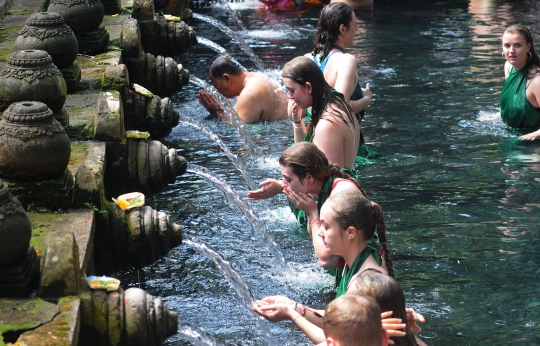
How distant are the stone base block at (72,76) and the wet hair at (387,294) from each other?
15.3ft

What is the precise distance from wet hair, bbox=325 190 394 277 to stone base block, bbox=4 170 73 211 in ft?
6.82

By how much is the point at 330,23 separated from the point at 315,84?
161cm

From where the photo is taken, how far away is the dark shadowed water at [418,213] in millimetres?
5926

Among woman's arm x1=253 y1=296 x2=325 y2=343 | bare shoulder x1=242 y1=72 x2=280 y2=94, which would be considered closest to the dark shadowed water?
bare shoulder x1=242 y1=72 x2=280 y2=94

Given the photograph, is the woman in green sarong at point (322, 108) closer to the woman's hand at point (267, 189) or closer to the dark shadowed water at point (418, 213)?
the woman's hand at point (267, 189)

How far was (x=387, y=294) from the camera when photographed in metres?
3.88

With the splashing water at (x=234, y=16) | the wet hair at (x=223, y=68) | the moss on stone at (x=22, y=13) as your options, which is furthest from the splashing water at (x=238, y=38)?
the moss on stone at (x=22, y=13)

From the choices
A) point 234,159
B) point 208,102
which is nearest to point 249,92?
point 208,102

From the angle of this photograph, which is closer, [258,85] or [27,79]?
[27,79]

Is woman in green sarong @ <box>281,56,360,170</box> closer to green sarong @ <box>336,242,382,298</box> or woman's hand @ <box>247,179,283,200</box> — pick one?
woman's hand @ <box>247,179,283,200</box>

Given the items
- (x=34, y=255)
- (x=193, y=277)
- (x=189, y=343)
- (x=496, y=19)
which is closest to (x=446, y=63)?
(x=496, y=19)

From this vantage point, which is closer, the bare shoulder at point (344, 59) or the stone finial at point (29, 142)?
the stone finial at point (29, 142)

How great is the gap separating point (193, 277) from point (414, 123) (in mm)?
4609

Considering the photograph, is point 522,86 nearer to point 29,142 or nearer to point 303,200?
point 303,200
